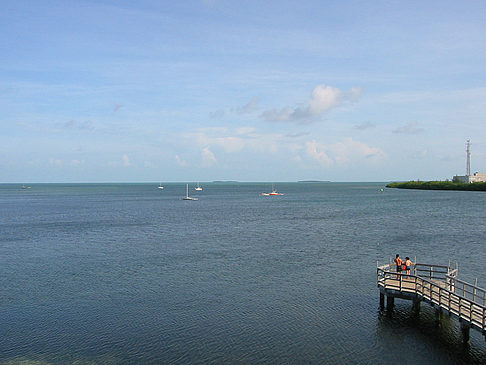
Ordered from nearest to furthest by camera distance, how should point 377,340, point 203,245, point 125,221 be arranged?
1. point 377,340
2. point 203,245
3. point 125,221

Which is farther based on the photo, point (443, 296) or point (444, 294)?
point (444, 294)

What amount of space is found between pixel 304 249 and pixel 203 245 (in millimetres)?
13005

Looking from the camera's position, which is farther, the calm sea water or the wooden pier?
the calm sea water

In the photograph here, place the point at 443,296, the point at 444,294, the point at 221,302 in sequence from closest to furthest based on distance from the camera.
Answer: the point at 443,296, the point at 444,294, the point at 221,302

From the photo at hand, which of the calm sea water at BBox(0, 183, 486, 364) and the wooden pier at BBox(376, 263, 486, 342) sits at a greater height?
the wooden pier at BBox(376, 263, 486, 342)

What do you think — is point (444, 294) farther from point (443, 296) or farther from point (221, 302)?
point (221, 302)

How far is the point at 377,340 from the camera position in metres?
23.3

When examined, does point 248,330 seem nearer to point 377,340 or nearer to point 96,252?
point 377,340

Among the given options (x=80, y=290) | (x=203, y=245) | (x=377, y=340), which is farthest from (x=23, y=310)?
(x=203, y=245)

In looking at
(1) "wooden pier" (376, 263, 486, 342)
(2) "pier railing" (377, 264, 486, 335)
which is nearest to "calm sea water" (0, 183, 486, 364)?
(1) "wooden pier" (376, 263, 486, 342)

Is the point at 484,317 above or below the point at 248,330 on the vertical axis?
above

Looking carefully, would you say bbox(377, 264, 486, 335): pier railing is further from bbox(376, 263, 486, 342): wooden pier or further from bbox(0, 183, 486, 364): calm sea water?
bbox(0, 183, 486, 364): calm sea water

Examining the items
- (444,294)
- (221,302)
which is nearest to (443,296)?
(444,294)

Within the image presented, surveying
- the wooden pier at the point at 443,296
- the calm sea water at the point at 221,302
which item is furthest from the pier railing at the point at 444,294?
the calm sea water at the point at 221,302
